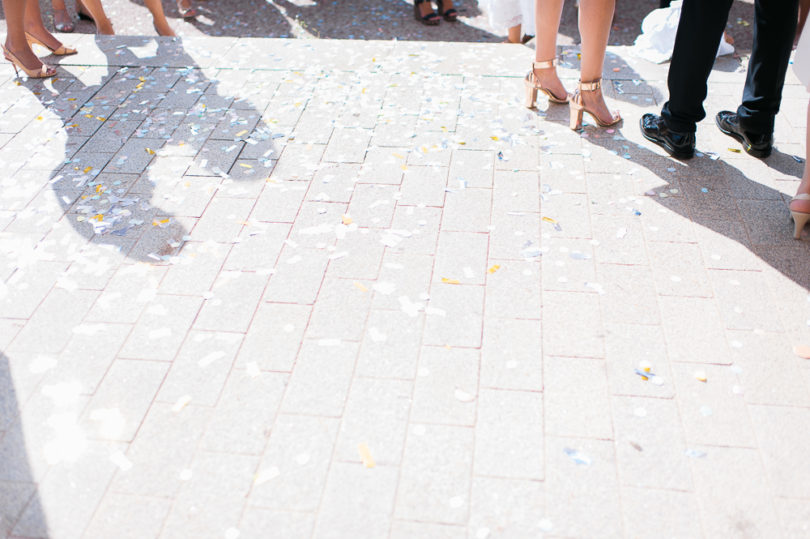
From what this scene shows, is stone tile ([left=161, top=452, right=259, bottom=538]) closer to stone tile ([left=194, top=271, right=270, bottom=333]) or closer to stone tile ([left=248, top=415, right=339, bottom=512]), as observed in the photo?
stone tile ([left=248, top=415, right=339, bottom=512])

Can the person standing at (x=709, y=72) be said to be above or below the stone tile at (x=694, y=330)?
above

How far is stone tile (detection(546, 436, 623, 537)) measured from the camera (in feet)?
5.99

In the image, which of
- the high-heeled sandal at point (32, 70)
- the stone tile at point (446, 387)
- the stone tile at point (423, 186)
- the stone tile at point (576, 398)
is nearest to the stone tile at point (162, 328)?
the stone tile at point (446, 387)

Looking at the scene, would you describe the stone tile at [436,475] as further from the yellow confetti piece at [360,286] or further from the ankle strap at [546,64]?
the ankle strap at [546,64]

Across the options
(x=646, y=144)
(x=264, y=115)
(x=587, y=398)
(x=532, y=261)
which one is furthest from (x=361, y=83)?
(x=587, y=398)

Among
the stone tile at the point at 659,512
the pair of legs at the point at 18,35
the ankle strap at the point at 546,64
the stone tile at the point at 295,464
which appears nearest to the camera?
the stone tile at the point at 659,512

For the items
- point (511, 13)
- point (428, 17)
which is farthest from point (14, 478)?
point (428, 17)

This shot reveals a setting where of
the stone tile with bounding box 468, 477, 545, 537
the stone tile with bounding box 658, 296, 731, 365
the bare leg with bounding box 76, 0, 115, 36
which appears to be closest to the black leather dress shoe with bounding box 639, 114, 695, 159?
the stone tile with bounding box 658, 296, 731, 365

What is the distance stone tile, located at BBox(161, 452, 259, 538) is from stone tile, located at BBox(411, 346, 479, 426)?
0.56m

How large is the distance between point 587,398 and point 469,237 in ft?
3.16

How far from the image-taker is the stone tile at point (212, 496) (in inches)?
73.3

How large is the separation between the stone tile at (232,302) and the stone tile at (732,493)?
1615 mm

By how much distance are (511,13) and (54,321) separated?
12.3 feet

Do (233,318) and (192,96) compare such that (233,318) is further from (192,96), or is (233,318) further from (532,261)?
(192,96)
